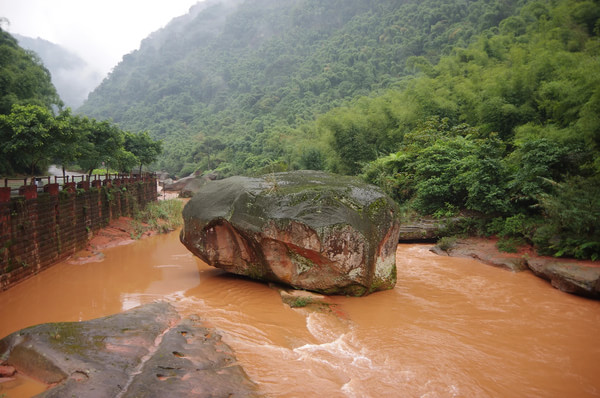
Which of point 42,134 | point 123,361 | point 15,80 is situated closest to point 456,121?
point 42,134

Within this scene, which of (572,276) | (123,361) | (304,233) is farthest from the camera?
(572,276)

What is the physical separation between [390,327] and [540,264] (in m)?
5.72

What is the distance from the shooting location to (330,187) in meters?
8.62

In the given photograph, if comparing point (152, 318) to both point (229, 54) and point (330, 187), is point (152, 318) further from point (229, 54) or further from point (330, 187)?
point (229, 54)

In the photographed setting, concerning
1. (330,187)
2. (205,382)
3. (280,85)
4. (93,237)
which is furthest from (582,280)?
(280,85)

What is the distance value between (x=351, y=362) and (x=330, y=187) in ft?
13.4

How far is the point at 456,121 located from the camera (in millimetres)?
20969

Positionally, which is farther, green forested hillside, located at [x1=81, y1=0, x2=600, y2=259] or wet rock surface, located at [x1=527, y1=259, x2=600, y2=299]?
green forested hillside, located at [x1=81, y1=0, x2=600, y2=259]

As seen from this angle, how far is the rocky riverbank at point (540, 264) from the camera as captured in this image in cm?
838

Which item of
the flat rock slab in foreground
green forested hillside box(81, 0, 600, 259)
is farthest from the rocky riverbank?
the flat rock slab in foreground

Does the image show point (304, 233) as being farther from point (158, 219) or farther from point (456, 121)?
point (456, 121)

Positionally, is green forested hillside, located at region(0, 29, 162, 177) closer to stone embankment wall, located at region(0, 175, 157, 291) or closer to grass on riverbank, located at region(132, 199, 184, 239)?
stone embankment wall, located at region(0, 175, 157, 291)

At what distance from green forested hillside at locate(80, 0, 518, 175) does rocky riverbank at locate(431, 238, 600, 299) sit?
21785 millimetres

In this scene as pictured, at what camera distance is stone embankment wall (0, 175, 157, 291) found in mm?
10023
